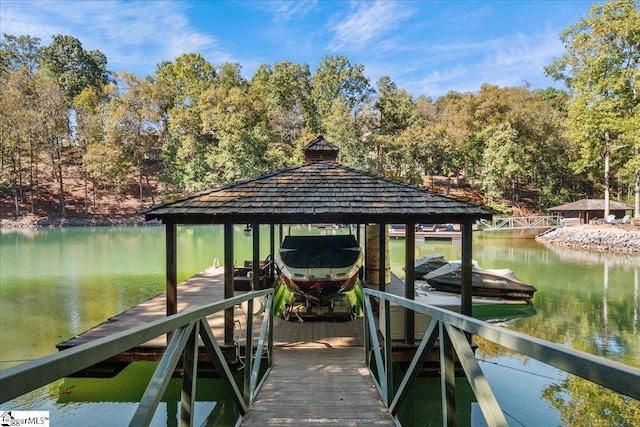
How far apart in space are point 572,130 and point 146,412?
1287 inches

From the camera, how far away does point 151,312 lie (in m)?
7.60

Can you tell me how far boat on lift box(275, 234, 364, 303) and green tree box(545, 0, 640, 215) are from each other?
962 inches

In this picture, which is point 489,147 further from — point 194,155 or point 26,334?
point 26,334

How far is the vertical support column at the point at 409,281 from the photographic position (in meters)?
5.81

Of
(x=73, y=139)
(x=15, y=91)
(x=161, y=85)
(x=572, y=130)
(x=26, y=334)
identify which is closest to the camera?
(x=26, y=334)

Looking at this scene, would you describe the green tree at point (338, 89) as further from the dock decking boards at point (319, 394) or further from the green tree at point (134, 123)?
the dock decking boards at point (319, 394)

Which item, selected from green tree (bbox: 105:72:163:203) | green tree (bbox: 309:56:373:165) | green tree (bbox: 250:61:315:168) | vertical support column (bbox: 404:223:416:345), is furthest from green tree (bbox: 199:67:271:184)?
vertical support column (bbox: 404:223:416:345)

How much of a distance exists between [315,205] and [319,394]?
108 inches

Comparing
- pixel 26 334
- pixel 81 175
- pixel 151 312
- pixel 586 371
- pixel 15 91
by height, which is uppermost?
pixel 15 91

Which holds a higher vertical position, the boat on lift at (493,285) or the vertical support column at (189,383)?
the vertical support column at (189,383)

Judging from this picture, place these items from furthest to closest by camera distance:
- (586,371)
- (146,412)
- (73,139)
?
(73,139)
(146,412)
(586,371)

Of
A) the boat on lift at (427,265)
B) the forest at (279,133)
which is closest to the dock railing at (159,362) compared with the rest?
the boat on lift at (427,265)

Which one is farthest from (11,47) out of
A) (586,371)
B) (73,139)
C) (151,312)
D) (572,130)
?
(586,371)

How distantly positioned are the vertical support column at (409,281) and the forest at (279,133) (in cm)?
2633
